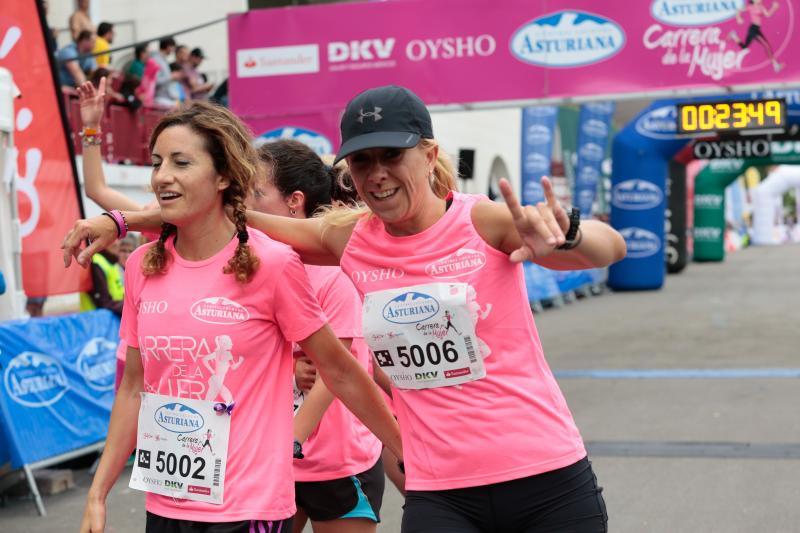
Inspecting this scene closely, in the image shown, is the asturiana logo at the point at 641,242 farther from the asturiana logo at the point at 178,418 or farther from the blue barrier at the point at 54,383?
the asturiana logo at the point at 178,418

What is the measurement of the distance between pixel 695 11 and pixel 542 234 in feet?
32.2

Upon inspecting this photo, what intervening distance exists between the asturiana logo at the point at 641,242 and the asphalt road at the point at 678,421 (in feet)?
15.2

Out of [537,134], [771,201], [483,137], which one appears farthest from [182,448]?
[771,201]

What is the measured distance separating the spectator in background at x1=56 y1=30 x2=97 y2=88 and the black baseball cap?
1028 cm

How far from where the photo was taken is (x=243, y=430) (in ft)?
8.72

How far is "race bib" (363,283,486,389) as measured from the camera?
258cm

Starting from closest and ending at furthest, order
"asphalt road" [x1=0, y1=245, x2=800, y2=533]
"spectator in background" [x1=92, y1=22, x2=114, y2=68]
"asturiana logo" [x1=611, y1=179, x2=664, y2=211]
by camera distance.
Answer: "asphalt road" [x1=0, y1=245, x2=800, y2=533], "spectator in background" [x1=92, y1=22, x2=114, y2=68], "asturiana logo" [x1=611, y1=179, x2=664, y2=211]

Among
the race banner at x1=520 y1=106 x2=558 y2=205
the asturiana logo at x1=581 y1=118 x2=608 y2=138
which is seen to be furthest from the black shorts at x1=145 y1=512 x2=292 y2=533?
the asturiana logo at x1=581 y1=118 x2=608 y2=138

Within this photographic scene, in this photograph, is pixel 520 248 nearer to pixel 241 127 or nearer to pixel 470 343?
pixel 470 343

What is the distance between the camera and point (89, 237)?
9.60ft

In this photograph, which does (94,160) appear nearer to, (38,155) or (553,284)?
(38,155)

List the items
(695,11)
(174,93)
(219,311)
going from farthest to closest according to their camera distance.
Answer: (174,93) → (695,11) → (219,311)

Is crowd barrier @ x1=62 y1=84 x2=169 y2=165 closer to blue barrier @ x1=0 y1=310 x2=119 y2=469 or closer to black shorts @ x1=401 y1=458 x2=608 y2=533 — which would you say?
blue barrier @ x1=0 y1=310 x2=119 y2=469

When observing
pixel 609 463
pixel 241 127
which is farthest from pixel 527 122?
pixel 241 127
